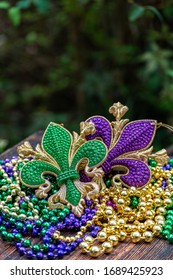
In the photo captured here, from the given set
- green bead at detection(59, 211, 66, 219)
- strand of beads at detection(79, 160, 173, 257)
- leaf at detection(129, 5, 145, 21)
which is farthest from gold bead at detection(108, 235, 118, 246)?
leaf at detection(129, 5, 145, 21)

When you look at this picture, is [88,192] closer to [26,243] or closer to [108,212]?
[108,212]

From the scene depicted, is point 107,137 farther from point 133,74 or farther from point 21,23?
point 21,23

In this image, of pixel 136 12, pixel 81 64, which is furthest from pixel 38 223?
pixel 81 64

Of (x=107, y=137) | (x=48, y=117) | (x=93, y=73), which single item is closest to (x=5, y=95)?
(x=48, y=117)

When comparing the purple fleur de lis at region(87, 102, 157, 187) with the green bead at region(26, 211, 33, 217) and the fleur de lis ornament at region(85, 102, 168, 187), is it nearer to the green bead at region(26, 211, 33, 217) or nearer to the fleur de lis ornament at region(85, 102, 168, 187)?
the fleur de lis ornament at region(85, 102, 168, 187)

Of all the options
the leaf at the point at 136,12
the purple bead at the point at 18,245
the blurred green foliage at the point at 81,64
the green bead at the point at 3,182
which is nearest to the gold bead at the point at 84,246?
the purple bead at the point at 18,245

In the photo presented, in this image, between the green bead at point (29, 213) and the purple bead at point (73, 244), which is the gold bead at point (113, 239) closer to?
the purple bead at point (73, 244)
